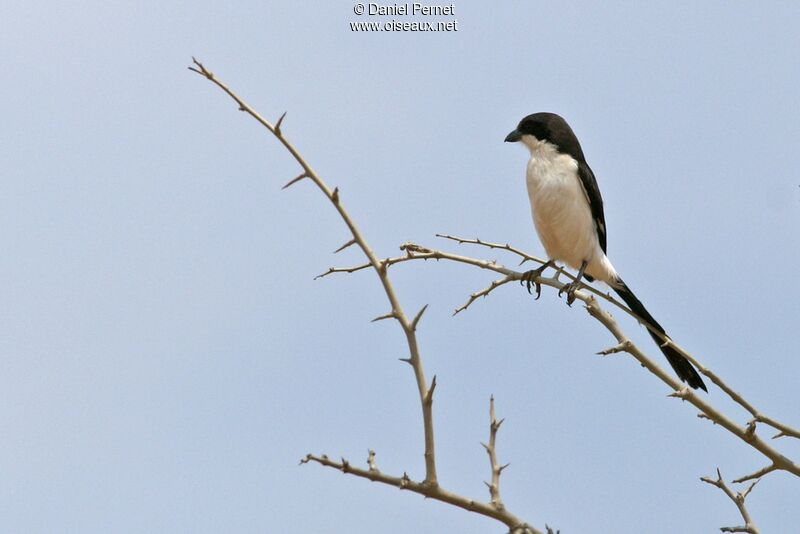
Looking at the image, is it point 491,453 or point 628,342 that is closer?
point 491,453

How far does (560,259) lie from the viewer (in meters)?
7.11

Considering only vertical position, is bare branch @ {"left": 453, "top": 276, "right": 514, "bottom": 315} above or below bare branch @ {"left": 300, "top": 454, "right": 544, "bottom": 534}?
above

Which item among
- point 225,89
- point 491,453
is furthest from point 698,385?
point 225,89

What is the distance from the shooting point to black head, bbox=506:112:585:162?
23.5 feet

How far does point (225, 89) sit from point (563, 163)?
4432 millimetres

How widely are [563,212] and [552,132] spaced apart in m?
0.64

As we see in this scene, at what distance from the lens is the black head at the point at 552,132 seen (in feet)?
23.5

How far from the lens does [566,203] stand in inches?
271

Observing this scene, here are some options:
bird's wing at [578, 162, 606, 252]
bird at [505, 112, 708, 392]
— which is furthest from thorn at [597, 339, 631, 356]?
bird's wing at [578, 162, 606, 252]

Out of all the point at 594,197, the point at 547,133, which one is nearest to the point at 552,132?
the point at 547,133

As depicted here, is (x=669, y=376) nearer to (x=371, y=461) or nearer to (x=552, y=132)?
(x=371, y=461)

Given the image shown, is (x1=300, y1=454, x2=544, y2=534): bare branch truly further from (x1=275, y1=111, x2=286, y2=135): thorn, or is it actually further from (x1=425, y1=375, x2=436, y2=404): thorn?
(x1=275, y1=111, x2=286, y2=135): thorn

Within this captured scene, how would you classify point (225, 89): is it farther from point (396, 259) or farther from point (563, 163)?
point (563, 163)

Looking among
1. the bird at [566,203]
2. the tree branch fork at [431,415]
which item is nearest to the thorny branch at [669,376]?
the tree branch fork at [431,415]
